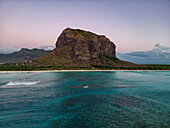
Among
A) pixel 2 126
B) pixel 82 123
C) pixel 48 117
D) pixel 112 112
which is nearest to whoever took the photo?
pixel 2 126

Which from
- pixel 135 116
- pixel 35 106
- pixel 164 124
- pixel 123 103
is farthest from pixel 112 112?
pixel 35 106

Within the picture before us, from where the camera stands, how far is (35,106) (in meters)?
57.6

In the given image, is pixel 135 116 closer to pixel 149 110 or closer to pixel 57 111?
pixel 149 110

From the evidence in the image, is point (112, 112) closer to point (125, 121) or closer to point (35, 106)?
point (125, 121)

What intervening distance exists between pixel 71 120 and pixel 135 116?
2233 centimetres

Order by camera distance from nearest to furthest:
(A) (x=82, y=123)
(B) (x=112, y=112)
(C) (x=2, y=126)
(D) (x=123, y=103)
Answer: (C) (x=2, y=126) → (A) (x=82, y=123) → (B) (x=112, y=112) → (D) (x=123, y=103)

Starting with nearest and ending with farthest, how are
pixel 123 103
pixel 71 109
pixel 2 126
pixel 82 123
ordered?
pixel 2 126 → pixel 82 123 → pixel 71 109 → pixel 123 103

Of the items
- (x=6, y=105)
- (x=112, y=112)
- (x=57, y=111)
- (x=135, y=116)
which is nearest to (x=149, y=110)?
(x=135, y=116)

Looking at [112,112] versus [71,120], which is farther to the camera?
[112,112]

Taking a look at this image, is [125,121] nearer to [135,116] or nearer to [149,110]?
[135,116]

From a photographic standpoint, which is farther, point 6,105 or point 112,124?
point 6,105

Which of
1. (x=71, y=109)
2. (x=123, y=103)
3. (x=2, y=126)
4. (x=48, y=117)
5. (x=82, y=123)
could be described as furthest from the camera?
(x=123, y=103)

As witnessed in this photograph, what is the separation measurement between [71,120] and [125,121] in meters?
17.5

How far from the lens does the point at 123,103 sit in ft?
205
